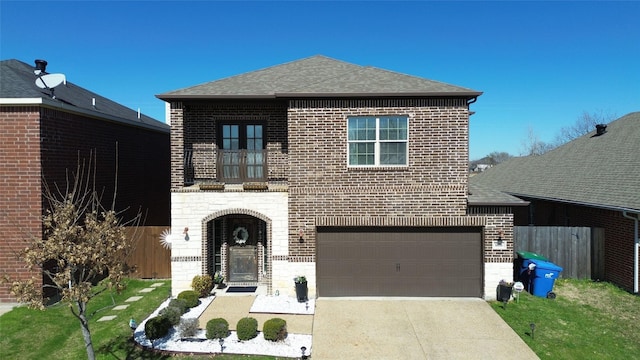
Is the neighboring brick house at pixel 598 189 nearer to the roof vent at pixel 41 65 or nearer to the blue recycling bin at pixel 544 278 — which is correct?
the blue recycling bin at pixel 544 278

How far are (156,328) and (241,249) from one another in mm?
4033

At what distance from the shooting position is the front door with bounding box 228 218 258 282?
37.2ft

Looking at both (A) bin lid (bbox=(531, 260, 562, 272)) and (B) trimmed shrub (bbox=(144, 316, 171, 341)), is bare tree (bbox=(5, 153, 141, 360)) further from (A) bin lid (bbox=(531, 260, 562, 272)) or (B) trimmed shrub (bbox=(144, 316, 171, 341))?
(A) bin lid (bbox=(531, 260, 562, 272))

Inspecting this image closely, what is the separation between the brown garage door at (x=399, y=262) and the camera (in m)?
10.4

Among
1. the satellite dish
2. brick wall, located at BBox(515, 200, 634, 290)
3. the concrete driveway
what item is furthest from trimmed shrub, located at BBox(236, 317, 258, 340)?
brick wall, located at BBox(515, 200, 634, 290)

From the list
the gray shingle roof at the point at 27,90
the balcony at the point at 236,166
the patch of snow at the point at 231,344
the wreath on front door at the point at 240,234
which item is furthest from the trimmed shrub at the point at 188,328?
the gray shingle roof at the point at 27,90

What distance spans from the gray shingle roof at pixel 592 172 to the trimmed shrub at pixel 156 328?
41.9 feet

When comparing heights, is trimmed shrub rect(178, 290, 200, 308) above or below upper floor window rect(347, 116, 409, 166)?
below

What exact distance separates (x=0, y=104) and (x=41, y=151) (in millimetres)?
1565

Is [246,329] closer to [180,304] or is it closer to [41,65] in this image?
[180,304]

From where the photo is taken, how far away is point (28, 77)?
1170cm

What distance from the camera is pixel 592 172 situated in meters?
14.0

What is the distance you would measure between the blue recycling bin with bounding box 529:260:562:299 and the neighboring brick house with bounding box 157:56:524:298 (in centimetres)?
100

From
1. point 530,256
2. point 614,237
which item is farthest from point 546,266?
point 614,237
